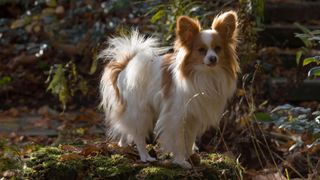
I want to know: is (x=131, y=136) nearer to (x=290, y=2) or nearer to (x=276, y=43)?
(x=276, y=43)

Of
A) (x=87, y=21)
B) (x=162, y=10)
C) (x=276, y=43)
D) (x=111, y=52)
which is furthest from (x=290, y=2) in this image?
(x=111, y=52)

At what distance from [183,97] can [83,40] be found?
4929mm

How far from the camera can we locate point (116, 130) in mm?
5645

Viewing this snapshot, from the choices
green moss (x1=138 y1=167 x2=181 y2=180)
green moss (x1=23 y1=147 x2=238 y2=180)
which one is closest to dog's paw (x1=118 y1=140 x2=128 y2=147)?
green moss (x1=23 y1=147 x2=238 y2=180)

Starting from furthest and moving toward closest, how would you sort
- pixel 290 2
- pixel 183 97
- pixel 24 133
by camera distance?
pixel 290 2 < pixel 24 133 < pixel 183 97

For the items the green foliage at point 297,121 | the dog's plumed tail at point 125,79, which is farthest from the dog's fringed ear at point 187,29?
the green foliage at point 297,121

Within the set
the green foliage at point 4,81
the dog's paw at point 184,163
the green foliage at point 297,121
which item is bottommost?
the green foliage at point 4,81

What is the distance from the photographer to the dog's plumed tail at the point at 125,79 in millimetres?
5301

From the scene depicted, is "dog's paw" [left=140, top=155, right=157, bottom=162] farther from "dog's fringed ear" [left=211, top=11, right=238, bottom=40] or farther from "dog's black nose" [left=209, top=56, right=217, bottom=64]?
"dog's fringed ear" [left=211, top=11, right=238, bottom=40]

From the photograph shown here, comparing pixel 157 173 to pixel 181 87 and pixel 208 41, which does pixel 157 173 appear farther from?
pixel 208 41

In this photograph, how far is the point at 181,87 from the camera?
5105 mm

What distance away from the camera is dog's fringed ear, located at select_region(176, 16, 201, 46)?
5.12 m

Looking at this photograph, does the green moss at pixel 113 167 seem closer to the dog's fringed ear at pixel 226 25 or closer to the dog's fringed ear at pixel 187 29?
the dog's fringed ear at pixel 187 29

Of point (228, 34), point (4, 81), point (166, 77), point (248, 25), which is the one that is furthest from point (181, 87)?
point (4, 81)
